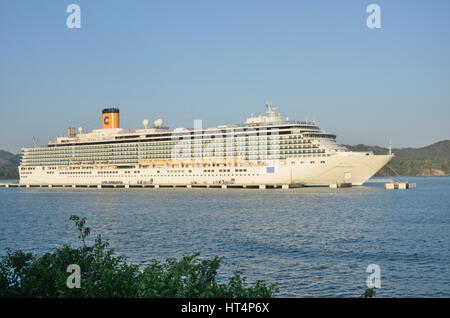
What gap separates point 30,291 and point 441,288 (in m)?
15.2

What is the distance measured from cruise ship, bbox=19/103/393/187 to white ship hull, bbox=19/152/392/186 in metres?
0.15

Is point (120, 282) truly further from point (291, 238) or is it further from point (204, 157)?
point (204, 157)

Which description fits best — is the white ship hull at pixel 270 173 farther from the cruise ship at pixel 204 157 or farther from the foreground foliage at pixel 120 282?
the foreground foliage at pixel 120 282

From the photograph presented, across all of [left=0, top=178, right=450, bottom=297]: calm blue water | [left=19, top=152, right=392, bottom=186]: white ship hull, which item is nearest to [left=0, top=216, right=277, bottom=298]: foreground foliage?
[left=0, top=178, right=450, bottom=297]: calm blue water

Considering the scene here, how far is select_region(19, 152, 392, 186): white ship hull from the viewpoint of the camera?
89750 millimetres

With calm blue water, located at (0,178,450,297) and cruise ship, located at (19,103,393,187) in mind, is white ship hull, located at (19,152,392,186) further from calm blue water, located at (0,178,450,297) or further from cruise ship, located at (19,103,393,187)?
calm blue water, located at (0,178,450,297)

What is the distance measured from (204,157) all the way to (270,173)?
14.4 metres

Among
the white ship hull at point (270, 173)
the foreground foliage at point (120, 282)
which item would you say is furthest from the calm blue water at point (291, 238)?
the white ship hull at point (270, 173)

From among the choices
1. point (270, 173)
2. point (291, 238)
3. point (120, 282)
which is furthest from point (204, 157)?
point (120, 282)

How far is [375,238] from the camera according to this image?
36656 millimetres

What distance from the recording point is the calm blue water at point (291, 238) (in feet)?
81.4

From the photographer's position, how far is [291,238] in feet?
119
